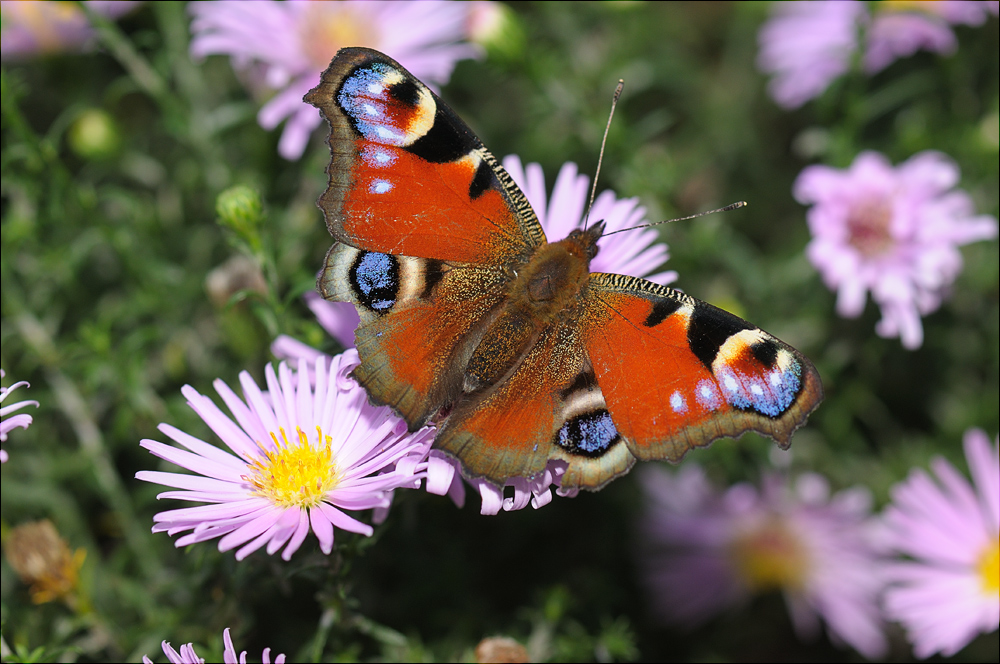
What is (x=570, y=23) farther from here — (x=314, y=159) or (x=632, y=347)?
(x=632, y=347)

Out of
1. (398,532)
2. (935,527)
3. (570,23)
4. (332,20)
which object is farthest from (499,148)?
(935,527)

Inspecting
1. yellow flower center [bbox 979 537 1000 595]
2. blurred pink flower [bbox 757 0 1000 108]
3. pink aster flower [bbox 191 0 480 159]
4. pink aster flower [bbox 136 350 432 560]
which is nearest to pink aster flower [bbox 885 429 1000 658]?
yellow flower center [bbox 979 537 1000 595]

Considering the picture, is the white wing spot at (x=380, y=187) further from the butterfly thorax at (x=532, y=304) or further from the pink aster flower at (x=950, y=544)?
the pink aster flower at (x=950, y=544)

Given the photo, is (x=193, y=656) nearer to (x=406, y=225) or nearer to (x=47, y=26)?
(x=406, y=225)

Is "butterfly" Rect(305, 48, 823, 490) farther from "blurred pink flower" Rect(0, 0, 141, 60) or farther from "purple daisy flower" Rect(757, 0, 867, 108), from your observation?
"purple daisy flower" Rect(757, 0, 867, 108)

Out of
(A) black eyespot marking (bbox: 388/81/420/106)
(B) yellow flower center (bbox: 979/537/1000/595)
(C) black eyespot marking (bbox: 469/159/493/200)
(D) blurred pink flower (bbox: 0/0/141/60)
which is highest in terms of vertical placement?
(D) blurred pink flower (bbox: 0/0/141/60)

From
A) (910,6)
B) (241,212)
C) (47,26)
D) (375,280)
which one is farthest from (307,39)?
(910,6)
